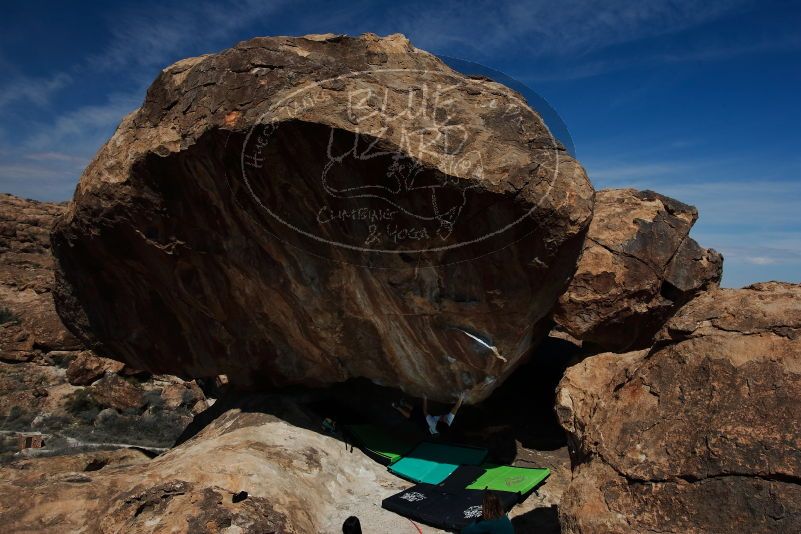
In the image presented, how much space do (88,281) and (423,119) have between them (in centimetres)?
517

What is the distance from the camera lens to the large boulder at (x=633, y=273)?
25.1 feet

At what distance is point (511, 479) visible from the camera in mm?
6762

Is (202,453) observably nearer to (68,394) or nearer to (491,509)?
(491,509)

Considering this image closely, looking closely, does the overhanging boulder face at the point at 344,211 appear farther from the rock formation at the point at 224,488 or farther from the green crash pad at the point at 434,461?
the rock formation at the point at 224,488

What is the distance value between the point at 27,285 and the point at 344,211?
16.9 m

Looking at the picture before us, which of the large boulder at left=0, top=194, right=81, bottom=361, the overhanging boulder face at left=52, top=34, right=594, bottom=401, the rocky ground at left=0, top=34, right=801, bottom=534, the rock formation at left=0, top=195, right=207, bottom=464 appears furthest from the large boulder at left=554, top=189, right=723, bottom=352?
the large boulder at left=0, top=194, right=81, bottom=361

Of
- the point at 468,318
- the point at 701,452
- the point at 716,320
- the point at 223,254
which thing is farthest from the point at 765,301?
the point at 223,254

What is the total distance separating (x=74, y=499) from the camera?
195 inches

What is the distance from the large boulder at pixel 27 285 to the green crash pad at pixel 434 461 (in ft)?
35.5

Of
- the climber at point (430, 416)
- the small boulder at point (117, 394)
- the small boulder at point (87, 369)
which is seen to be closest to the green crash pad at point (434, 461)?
the climber at point (430, 416)

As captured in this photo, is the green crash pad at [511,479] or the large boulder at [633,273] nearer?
the green crash pad at [511,479]

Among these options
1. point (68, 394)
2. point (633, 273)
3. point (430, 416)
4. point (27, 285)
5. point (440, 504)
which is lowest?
point (68, 394)

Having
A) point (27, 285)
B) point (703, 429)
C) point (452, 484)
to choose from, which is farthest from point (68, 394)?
point (703, 429)

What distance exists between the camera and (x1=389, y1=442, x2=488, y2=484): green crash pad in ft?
22.7
